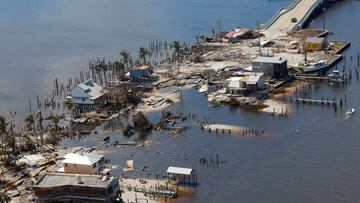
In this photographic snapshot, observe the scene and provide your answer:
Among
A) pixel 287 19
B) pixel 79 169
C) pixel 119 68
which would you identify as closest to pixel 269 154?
pixel 79 169

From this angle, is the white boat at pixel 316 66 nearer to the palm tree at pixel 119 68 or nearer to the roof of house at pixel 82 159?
the palm tree at pixel 119 68

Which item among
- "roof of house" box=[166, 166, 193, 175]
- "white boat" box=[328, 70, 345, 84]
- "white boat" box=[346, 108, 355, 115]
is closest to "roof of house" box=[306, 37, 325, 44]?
"white boat" box=[328, 70, 345, 84]

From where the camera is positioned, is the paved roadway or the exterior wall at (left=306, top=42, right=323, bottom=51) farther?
the paved roadway

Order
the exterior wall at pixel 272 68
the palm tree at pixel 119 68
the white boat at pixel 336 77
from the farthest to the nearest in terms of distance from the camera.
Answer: the palm tree at pixel 119 68 → the exterior wall at pixel 272 68 → the white boat at pixel 336 77

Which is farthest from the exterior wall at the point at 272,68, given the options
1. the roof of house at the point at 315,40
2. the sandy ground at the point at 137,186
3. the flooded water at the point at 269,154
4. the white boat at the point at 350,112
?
the sandy ground at the point at 137,186

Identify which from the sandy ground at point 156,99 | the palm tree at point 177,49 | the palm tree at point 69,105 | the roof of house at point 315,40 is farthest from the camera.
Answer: the roof of house at point 315,40

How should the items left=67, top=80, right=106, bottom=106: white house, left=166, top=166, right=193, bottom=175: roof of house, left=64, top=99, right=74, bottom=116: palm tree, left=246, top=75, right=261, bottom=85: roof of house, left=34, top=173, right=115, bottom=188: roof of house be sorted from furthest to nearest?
1. left=246, top=75, right=261, bottom=85: roof of house
2. left=67, top=80, right=106, bottom=106: white house
3. left=64, top=99, right=74, bottom=116: palm tree
4. left=166, top=166, right=193, bottom=175: roof of house
5. left=34, top=173, right=115, bottom=188: roof of house

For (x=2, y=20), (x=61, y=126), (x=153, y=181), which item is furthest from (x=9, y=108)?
(x=2, y=20)

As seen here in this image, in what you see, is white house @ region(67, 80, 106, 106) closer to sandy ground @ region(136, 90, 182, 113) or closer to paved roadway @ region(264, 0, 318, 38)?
sandy ground @ region(136, 90, 182, 113)
